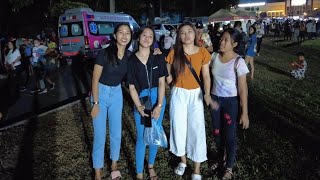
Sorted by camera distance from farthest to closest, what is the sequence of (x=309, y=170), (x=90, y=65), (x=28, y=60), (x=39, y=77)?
(x=90, y=65), (x=28, y=60), (x=39, y=77), (x=309, y=170)

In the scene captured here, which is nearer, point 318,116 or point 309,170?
point 309,170

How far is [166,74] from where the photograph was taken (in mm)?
3865

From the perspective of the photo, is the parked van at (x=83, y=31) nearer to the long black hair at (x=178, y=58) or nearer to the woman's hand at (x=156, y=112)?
the long black hair at (x=178, y=58)

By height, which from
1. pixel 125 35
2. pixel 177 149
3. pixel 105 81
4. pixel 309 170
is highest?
pixel 125 35

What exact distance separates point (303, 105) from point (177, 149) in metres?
4.66

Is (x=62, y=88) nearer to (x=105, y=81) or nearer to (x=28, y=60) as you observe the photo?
(x=28, y=60)

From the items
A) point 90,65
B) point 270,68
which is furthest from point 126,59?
point 90,65

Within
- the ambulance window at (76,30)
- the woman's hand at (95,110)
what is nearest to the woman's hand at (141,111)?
the woman's hand at (95,110)

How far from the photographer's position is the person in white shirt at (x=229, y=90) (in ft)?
12.5

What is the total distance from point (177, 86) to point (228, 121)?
2.34 feet

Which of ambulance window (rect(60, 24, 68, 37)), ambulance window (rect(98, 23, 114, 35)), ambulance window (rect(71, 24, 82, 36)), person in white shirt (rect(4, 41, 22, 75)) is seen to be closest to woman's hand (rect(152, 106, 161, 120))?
person in white shirt (rect(4, 41, 22, 75))

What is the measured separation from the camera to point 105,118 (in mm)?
3959

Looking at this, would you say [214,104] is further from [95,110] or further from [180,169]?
[95,110]

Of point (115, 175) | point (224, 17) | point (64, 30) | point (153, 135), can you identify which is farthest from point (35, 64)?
point (224, 17)
